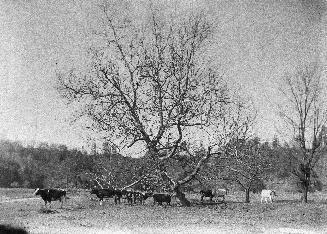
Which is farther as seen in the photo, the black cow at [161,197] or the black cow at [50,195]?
the black cow at [161,197]

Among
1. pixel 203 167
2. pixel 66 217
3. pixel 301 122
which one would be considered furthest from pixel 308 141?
pixel 66 217

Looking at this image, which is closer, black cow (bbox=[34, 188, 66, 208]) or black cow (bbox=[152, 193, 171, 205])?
black cow (bbox=[34, 188, 66, 208])

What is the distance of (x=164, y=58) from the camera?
22.0 metres

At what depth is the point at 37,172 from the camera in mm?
72375

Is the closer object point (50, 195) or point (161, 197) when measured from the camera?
point (50, 195)

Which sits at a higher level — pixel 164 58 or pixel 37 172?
pixel 164 58

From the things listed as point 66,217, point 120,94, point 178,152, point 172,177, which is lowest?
point 66,217

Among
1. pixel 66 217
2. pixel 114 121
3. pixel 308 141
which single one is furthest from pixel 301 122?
pixel 66 217

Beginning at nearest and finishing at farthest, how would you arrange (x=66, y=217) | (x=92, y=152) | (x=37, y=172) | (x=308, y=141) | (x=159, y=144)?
(x=66, y=217), (x=92, y=152), (x=159, y=144), (x=308, y=141), (x=37, y=172)

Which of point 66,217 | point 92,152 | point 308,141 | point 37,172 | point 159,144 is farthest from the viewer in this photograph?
point 37,172

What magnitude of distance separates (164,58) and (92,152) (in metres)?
6.57

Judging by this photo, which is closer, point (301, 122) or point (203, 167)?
point (203, 167)

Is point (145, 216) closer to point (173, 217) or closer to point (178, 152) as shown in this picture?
point (173, 217)

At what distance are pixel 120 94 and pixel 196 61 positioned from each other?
4.73 meters
